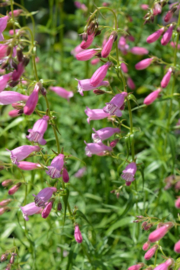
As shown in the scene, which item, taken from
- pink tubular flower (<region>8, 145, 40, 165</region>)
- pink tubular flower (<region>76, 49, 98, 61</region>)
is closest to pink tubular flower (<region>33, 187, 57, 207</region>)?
pink tubular flower (<region>8, 145, 40, 165</region>)

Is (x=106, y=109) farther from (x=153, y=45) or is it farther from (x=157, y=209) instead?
(x=153, y=45)

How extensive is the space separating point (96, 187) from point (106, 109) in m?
2.52

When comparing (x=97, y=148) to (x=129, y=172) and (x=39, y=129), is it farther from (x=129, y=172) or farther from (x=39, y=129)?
(x=39, y=129)

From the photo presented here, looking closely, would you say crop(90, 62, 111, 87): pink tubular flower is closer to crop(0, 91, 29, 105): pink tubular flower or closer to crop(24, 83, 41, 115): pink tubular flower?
crop(24, 83, 41, 115): pink tubular flower

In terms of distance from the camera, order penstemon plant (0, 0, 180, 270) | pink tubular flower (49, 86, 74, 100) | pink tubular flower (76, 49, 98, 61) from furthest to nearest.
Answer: pink tubular flower (49, 86, 74, 100) → pink tubular flower (76, 49, 98, 61) → penstemon plant (0, 0, 180, 270)

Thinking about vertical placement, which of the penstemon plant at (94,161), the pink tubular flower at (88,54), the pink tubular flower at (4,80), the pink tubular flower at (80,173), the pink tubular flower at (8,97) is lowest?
the pink tubular flower at (80,173)

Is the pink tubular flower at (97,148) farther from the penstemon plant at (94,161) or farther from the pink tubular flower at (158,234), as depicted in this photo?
the pink tubular flower at (158,234)

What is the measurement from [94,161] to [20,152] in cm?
233

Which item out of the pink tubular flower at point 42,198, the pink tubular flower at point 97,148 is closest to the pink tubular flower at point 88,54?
the pink tubular flower at point 97,148

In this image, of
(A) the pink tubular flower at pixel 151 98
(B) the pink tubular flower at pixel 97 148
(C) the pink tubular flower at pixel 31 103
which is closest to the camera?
(C) the pink tubular flower at pixel 31 103

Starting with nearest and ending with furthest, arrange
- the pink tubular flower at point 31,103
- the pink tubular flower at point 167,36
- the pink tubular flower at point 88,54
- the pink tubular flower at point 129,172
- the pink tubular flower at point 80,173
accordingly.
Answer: the pink tubular flower at point 31,103 → the pink tubular flower at point 88,54 → the pink tubular flower at point 129,172 → the pink tubular flower at point 167,36 → the pink tubular flower at point 80,173

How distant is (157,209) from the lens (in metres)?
4.65

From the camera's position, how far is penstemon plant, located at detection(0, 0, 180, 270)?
281 centimetres

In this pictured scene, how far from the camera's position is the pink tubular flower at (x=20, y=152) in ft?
9.48
